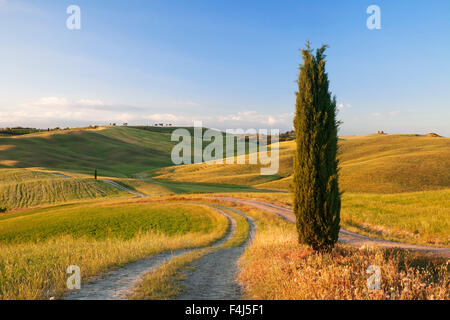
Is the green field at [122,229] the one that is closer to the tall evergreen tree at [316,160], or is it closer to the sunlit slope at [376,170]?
the tall evergreen tree at [316,160]

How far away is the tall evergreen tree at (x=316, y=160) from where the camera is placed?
38.7 ft

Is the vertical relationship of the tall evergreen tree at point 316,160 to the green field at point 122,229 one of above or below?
above

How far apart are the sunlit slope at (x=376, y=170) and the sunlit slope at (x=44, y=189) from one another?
3152cm

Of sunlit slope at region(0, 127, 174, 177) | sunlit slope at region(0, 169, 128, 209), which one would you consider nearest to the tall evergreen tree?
sunlit slope at region(0, 169, 128, 209)

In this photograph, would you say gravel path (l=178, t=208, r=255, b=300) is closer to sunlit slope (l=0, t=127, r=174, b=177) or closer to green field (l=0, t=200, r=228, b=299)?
green field (l=0, t=200, r=228, b=299)

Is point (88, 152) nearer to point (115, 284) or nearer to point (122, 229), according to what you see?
point (122, 229)

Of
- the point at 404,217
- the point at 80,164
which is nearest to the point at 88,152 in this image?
the point at 80,164

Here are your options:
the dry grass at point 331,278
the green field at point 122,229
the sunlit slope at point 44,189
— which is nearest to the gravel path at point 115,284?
the green field at point 122,229

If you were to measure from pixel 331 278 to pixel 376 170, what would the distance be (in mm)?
67579

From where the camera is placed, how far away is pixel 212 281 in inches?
367

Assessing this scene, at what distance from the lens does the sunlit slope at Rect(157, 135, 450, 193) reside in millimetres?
59094
